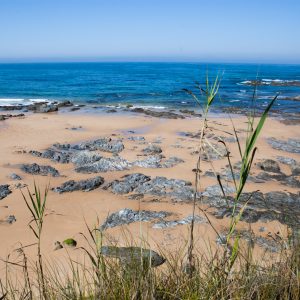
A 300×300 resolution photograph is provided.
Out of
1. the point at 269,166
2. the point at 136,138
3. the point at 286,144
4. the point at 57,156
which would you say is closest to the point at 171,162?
the point at 269,166

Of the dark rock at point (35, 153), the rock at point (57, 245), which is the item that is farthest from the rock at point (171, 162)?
the rock at point (57, 245)

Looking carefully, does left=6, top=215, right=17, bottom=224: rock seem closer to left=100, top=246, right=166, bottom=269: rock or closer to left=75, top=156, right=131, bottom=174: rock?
left=75, top=156, right=131, bottom=174: rock

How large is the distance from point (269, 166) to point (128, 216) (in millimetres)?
6806

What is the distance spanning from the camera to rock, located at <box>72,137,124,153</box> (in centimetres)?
1579

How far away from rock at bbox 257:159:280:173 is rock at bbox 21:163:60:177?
26.0 feet

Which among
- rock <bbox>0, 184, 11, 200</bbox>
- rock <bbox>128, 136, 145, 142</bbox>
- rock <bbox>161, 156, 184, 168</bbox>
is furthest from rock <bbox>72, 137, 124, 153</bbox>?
rock <bbox>0, 184, 11, 200</bbox>

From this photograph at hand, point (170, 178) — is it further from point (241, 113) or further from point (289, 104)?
point (289, 104)

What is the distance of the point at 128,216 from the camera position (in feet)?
29.8

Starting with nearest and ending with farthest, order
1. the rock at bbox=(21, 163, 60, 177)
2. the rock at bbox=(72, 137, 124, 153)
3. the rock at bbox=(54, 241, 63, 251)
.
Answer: the rock at bbox=(54, 241, 63, 251) → the rock at bbox=(21, 163, 60, 177) → the rock at bbox=(72, 137, 124, 153)

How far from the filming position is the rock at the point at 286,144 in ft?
54.3

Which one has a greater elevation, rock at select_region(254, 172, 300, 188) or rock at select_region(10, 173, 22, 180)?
rock at select_region(10, 173, 22, 180)

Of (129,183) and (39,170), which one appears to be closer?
(129,183)

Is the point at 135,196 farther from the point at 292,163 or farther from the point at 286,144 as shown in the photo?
the point at 286,144

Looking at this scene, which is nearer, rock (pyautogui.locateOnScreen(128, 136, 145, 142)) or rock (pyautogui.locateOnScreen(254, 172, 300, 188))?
rock (pyautogui.locateOnScreen(254, 172, 300, 188))
